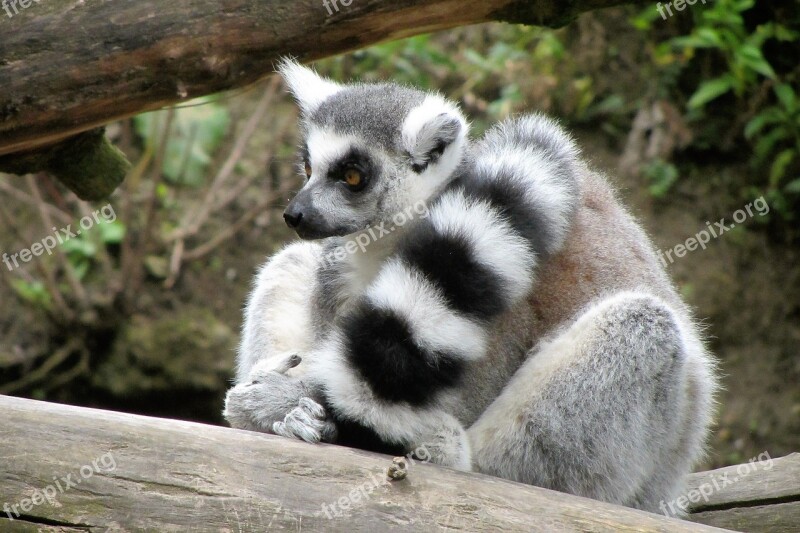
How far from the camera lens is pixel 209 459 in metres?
3.03

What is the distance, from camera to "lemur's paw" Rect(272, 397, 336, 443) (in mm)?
3291

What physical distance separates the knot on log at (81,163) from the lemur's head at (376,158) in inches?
51.3

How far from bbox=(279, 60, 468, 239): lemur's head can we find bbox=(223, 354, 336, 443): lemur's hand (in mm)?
805

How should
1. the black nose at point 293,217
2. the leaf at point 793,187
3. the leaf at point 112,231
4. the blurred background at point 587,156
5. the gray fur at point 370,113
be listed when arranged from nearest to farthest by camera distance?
the black nose at point 293,217
the gray fur at point 370,113
the blurred background at point 587,156
the leaf at point 793,187
the leaf at point 112,231

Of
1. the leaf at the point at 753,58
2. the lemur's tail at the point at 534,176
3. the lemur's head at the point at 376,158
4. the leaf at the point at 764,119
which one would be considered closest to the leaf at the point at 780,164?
the leaf at the point at 764,119

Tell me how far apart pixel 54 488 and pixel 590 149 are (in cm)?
743

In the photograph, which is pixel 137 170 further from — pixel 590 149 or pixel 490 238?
pixel 490 238

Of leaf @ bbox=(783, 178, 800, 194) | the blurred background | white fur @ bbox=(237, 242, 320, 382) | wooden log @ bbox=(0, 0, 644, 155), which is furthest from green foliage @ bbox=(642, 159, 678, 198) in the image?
white fur @ bbox=(237, 242, 320, 382)

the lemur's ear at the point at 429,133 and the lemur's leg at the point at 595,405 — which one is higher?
the lemur's ear at the point at 429,133

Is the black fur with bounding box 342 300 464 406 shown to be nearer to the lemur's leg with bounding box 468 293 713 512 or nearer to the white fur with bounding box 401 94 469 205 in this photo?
the lemur's leg with bounding box 468 293 713 512

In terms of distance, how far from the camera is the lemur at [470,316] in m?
3.24

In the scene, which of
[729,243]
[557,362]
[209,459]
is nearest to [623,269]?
[557,362]

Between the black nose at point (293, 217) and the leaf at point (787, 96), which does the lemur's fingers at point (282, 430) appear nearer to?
the black nose at point (293, 217)

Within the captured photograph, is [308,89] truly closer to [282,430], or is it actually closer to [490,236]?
[490,236]
